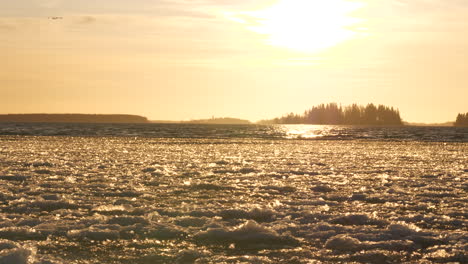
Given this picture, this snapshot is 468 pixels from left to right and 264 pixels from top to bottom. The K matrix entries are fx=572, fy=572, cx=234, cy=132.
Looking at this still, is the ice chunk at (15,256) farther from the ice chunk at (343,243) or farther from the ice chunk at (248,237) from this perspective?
the ice chunk at (343,243)

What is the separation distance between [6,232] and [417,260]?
10461mm

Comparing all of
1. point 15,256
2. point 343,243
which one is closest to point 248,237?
point 343,243

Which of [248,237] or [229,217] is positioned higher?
[229,217]

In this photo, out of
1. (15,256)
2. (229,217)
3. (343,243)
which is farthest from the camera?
(229,217)

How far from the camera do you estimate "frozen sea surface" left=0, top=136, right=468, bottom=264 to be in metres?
13.7

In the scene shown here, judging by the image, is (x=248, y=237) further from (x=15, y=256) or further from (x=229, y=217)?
(x=15, y=256)

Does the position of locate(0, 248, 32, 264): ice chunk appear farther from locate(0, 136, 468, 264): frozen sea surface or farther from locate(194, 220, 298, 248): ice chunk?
locate(194, 220, 298, 248): ice chunk

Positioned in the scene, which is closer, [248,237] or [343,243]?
[343,243]

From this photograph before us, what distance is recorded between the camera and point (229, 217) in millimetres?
17844

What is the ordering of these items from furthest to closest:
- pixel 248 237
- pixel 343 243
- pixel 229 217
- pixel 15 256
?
1. pixel 229 217
2. pixel 248 237
3. pixel 343 243
4. pixel 15 256

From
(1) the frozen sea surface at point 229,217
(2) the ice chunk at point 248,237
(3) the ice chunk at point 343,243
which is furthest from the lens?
(2) the ice chunk at point 248,237

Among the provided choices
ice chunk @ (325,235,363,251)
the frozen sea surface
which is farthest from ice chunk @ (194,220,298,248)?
ice chunk @ (325,235,363,251)

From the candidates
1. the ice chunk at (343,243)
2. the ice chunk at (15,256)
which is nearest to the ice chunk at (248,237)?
the ice chunk at (343,243)

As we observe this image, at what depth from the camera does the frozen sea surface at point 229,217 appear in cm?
1369
